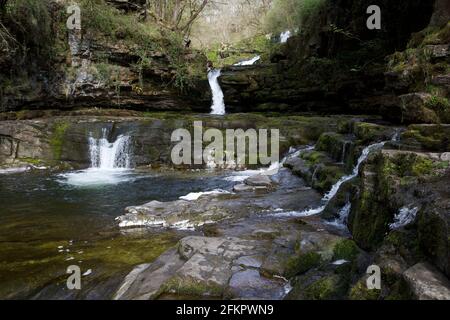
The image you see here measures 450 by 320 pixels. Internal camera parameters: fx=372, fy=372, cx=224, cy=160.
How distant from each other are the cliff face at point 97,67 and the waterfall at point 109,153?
4.27 meters

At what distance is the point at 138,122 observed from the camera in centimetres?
1359

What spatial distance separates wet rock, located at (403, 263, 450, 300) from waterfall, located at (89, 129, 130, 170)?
11.0 m

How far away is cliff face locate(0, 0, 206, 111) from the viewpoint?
15414 mm

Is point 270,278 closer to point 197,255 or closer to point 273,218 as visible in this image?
point 197,255

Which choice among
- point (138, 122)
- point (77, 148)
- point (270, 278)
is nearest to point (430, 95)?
point (270, 278)

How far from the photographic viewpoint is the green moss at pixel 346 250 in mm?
4094

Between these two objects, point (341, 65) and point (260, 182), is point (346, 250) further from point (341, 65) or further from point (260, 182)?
point (341, 65)

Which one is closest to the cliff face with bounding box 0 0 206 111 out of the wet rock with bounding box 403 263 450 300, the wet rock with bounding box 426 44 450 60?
the wet rock with bounding box 426 44 450 60

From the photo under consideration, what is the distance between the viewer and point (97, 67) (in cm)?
1630

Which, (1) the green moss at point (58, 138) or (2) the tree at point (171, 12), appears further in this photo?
(2) the tree at point (171, 12)

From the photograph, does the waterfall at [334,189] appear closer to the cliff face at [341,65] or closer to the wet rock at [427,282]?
the cliff face at [341,65]

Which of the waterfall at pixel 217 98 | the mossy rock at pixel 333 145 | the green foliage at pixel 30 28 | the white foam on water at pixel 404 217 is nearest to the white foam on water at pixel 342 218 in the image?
the white foam on water at pixel 404 217

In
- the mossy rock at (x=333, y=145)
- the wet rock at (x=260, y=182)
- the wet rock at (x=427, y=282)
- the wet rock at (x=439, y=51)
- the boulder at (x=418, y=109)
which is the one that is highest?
the wet rock at (x=439, y=51)

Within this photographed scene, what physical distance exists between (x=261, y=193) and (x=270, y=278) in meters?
4.20
